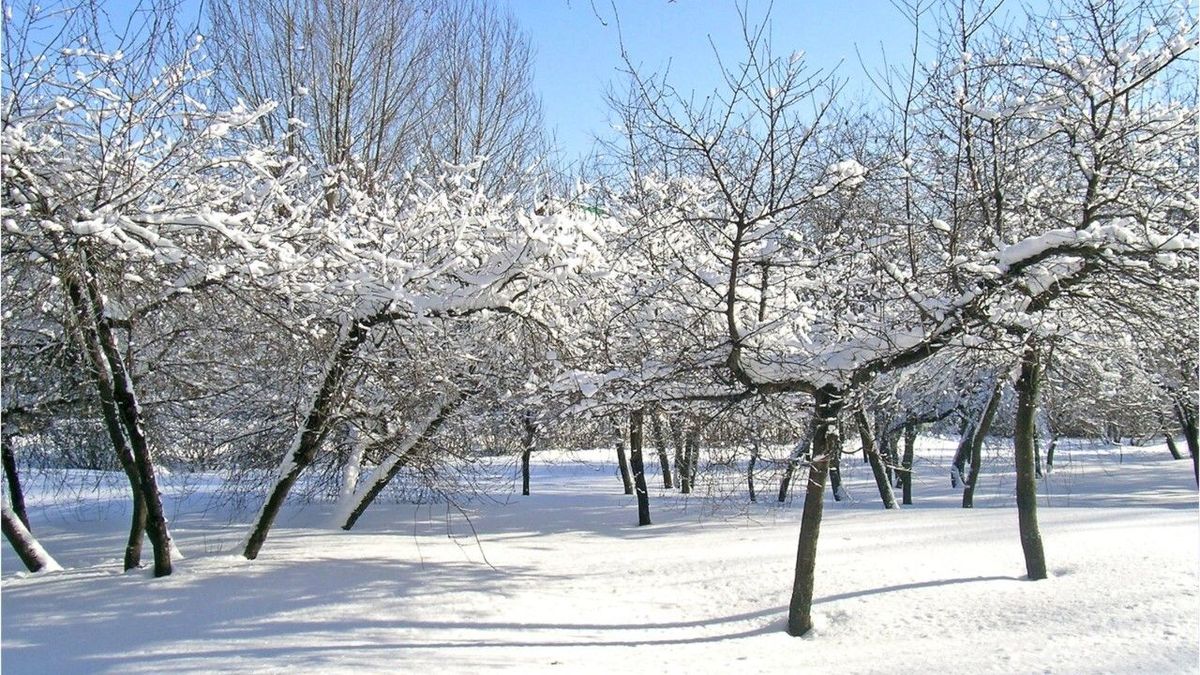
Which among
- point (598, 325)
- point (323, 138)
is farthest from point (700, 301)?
point (323, 138)

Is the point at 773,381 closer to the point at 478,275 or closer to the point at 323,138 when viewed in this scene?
the point at 478,275

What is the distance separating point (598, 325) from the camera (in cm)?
867

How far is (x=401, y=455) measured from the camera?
7.67 meters

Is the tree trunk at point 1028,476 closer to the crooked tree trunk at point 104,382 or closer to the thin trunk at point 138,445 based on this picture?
the crooked tree trunk at point 104,382

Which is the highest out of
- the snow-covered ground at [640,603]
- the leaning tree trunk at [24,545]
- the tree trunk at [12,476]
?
the tree trunk at [12,476]

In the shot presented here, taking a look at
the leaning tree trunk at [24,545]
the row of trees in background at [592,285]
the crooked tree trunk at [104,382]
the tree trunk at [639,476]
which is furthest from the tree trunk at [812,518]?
the leaning tree trunk at [24,545]

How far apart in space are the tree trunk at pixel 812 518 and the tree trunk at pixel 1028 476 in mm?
1706

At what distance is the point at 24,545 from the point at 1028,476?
8.72 meters

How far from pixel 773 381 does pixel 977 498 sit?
48.8 feet

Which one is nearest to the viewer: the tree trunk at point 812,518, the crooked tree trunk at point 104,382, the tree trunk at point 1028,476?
the crooked tree trunk at point 104,382

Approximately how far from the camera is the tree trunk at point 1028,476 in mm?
7125

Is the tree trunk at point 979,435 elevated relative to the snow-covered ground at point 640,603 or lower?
elevated

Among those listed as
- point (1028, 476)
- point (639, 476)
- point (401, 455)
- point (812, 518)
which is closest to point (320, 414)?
point (401, 455)

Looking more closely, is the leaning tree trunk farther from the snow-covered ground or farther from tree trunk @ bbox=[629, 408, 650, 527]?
tree trunk @ bbox=[629, 408, 650, 527]
